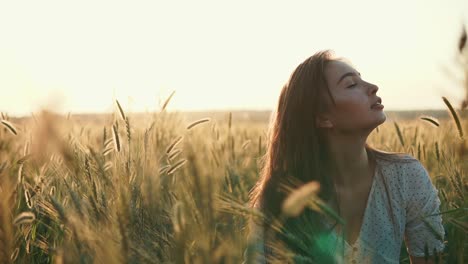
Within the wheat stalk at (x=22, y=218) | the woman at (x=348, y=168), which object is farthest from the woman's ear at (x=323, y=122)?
the wheat stalk at (x=22, y=218)

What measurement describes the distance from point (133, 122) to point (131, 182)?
1.26ft

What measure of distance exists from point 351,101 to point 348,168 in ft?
0.88

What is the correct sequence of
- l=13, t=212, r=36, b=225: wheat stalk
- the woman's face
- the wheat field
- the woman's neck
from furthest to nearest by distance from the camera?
1. the woman's neck
2. the woman's face
3. l=13, t=212, r=36, b=225: wheat stalk
4. the wheat field

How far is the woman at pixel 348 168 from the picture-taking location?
195 cm

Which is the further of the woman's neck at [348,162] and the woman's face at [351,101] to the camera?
the woman's neck at [348,162]

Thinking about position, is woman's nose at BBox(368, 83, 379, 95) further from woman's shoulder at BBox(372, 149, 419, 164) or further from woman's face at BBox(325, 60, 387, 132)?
woman's shoulder at BBox(372, 149, 419, 164)

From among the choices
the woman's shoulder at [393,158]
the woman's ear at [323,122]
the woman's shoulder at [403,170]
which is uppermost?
the woman's ear at [323,122]

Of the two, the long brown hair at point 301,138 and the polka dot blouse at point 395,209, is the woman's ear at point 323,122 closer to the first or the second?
the long brown hair at point 301,138

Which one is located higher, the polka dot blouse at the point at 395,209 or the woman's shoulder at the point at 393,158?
the woman's shoulder at the point at 393,158

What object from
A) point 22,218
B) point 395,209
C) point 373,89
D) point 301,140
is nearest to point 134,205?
point 22,218

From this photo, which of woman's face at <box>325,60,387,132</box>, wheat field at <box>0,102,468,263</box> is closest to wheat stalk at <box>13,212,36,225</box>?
wheat field at <box>0,102,468,263</box>

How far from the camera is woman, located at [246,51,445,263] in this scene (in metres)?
1.95

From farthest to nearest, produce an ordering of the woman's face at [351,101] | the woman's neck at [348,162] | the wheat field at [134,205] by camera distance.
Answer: the woman's neck at [348,162] < the woman's face at [351,101] < the wheat field at [134,205]

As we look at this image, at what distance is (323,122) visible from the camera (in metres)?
2.05
